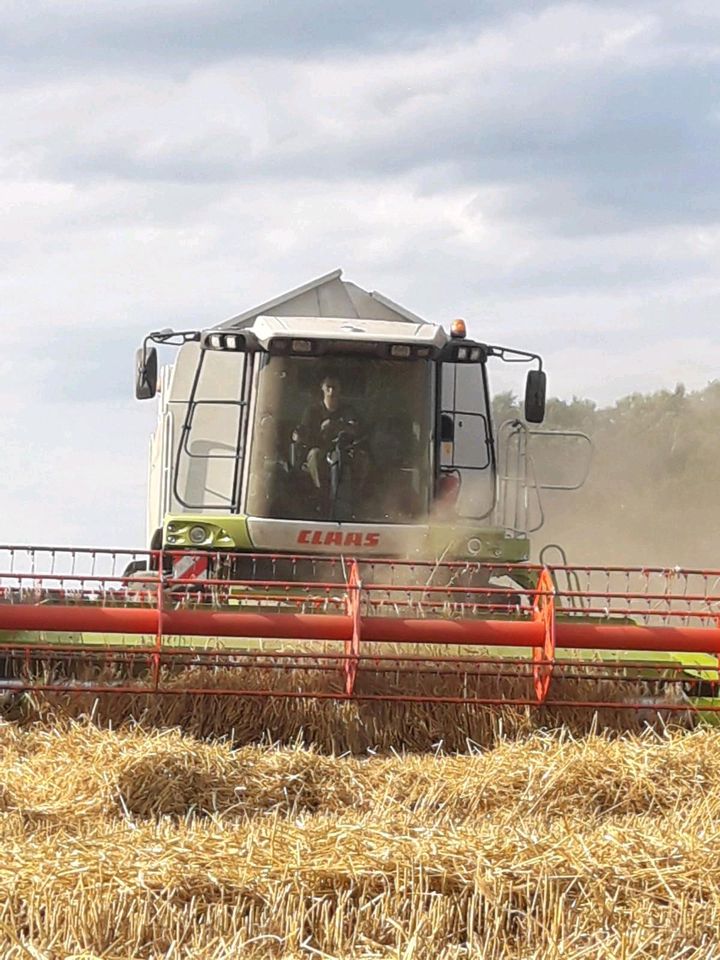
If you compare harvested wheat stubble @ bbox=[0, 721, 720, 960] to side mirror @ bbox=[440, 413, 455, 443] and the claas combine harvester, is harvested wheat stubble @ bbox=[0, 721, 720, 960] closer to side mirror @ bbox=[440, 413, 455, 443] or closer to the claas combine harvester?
the claas combine harvester

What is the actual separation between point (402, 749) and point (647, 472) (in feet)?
58.9

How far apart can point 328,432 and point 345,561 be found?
1.07 m

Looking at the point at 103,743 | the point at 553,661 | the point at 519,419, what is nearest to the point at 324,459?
the point at 519,419

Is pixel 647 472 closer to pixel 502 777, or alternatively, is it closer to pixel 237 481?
pixel 237 481

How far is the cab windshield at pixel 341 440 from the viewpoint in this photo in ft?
25.9

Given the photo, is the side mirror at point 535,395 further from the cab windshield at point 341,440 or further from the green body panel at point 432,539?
the green body panel at point 432,539

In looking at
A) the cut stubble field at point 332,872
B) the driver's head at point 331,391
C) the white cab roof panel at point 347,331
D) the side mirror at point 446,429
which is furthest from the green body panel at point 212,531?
the cut stubble field at point 332,872

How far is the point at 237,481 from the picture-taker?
798 cm

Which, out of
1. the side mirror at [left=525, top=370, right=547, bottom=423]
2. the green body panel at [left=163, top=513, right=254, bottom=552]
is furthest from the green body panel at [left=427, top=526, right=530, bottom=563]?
the green body panel at [left=163, top=513, right=254, bottom=552]

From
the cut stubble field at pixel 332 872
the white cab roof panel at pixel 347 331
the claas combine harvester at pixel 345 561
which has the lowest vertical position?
the cut stubble field at pixel 332 872

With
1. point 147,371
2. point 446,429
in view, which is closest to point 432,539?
point 446,429

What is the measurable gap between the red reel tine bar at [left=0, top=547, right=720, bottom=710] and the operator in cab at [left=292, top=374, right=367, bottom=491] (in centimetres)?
150

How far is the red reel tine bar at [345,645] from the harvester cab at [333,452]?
4.18ft

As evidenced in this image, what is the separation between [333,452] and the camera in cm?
793
